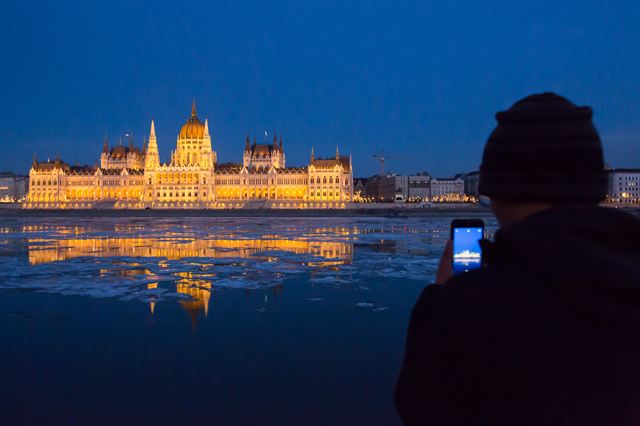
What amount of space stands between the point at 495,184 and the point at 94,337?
7197mm

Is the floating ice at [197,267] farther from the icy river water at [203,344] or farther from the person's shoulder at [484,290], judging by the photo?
the person's shoulder at [484,290]

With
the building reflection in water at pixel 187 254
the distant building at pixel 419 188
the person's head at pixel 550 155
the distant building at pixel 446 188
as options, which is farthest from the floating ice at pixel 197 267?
the distant building at pixel 446 188

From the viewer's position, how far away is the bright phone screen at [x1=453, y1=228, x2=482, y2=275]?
103 inches

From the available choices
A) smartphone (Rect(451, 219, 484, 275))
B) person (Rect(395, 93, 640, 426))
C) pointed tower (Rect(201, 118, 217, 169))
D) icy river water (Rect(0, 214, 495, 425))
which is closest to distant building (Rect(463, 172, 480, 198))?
pointed tower (Rect(201, 118, 217, 169))

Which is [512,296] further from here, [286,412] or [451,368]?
[286,412]

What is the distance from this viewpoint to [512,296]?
1.48m

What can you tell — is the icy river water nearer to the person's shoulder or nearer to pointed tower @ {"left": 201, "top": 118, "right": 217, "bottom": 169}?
the person's shoulder

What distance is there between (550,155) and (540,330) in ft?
1.81

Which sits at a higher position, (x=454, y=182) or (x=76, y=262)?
(x=454, y=182)

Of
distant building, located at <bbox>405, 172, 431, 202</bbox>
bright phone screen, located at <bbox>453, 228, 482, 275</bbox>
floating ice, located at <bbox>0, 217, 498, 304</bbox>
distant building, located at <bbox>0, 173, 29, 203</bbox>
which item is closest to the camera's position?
bright phone screen, located at <bbox>453, 228, 482, 275</bbox>

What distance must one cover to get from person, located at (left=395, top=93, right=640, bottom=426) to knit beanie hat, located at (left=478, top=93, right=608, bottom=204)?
13mm

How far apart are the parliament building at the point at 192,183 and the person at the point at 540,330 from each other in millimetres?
107125

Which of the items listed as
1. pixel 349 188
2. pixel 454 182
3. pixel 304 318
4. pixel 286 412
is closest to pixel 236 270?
pixel 304 318

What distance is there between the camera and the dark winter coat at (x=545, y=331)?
1434 millimetres
